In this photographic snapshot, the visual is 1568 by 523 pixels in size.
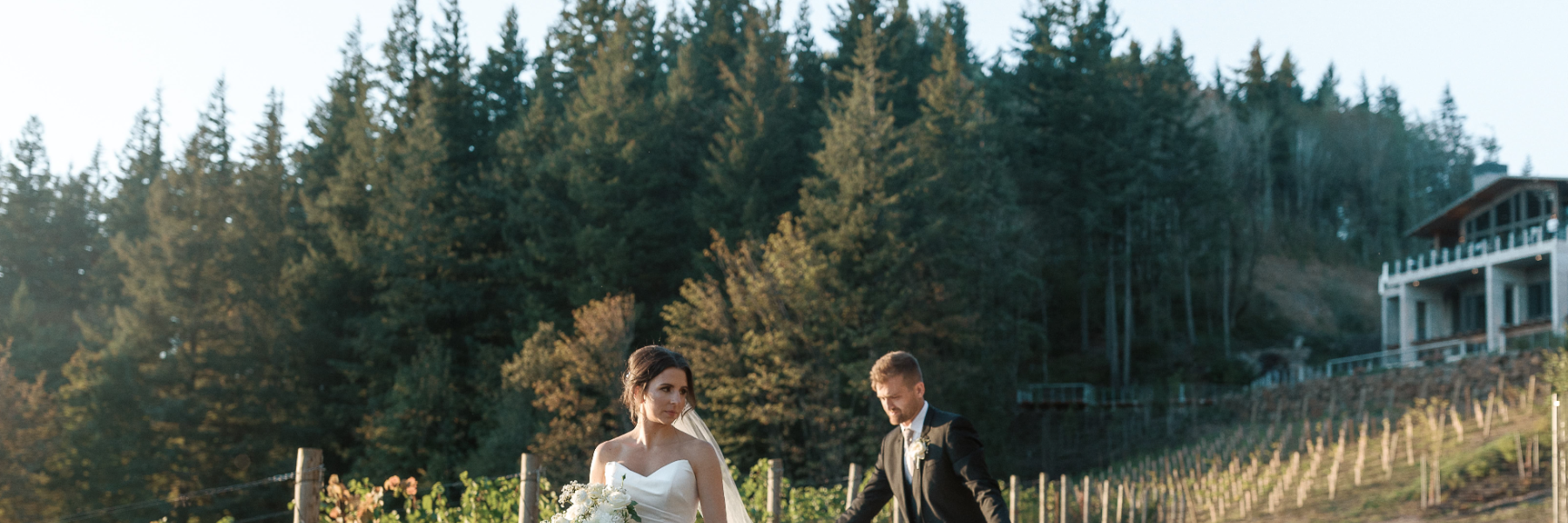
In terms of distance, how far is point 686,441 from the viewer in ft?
15.6

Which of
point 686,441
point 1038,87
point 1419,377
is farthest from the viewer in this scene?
point 1038,87

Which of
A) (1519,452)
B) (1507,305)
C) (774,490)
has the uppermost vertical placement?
(1507,305)

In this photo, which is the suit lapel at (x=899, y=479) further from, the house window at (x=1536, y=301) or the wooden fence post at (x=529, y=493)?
the house window at (x=1536, y=301)

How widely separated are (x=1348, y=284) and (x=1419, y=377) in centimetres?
3222

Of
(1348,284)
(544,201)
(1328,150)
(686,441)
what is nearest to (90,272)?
(544,201)

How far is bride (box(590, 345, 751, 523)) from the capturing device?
4559 mm

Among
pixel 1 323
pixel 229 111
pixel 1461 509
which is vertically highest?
pixel 229 111

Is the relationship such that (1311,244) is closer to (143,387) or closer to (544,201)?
(544,201)

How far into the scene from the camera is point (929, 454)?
5.02 metres

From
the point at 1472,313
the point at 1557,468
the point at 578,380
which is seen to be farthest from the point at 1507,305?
the point at 1557,468

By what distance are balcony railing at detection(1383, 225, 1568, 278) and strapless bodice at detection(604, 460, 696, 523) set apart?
3789cm

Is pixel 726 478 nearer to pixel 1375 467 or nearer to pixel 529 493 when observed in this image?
pixel 529 493

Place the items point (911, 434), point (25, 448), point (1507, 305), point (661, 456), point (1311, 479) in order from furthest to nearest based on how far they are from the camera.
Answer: point (1507, 305)
point (25, 448)
point (1311, 479)
point (911, 434)
point (661, 456)

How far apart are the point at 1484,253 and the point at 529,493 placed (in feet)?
127
